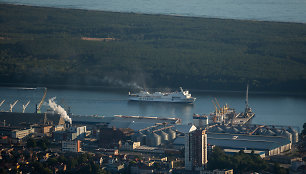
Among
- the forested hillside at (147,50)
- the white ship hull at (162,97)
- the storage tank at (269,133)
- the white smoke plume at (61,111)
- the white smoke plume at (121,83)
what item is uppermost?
the forested hillside at (147,50)

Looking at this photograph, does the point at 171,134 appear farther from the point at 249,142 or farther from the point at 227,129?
the point at 249,142

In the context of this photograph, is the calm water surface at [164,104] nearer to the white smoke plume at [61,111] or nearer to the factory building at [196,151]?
the white smoke plume at [61,111]

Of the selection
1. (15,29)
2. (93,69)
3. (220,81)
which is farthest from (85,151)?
(15,29)

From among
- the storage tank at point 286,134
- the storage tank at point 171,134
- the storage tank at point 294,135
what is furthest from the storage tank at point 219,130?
the storage tank at point 294,135

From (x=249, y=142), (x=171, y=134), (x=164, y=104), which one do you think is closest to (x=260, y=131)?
(x=249, y=142)

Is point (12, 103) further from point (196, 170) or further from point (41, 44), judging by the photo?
point (41, 44)

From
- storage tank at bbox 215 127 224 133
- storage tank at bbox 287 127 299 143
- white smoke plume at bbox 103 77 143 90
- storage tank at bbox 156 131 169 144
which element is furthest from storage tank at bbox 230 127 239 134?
white smoke plume at bbox 103 77 143 90
